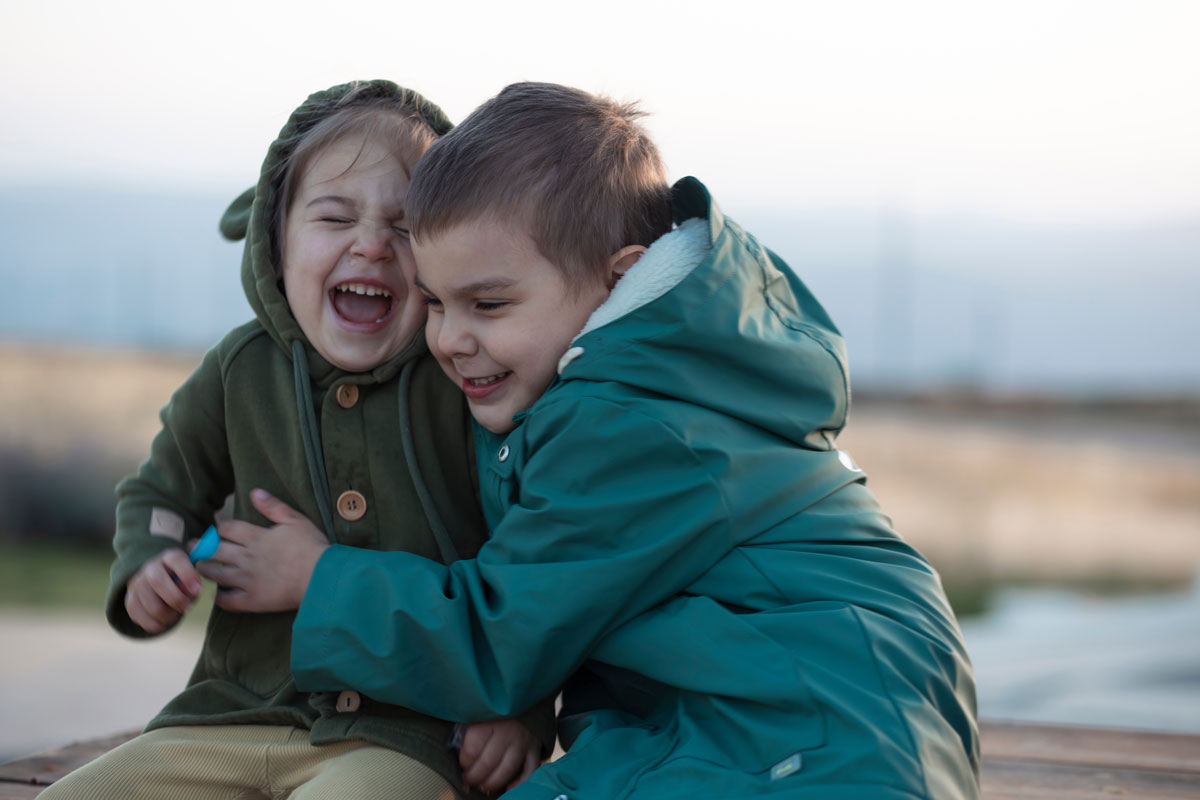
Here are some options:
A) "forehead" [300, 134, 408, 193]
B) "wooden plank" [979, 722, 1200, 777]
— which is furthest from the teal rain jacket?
"wooden plank" [979, 722, 1200, 777]

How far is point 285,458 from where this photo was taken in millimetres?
1943

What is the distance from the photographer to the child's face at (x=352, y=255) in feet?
6.17

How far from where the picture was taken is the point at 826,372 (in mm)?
1728

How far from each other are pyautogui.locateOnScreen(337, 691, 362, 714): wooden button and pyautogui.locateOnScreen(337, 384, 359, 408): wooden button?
1.52ft

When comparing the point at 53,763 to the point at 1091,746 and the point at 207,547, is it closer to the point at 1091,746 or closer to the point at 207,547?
the point at 207,547

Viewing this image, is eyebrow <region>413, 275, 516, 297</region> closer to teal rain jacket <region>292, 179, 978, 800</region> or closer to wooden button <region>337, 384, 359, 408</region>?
teal rain jacket <region>292, 179, 978, 800</region>

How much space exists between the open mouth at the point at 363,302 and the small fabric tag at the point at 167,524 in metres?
0.46

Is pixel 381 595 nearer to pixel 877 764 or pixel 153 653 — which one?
pixel 877 764

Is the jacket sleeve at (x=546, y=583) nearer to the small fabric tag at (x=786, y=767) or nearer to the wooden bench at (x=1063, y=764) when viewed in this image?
the small fabric tag at (x=786, y=767)

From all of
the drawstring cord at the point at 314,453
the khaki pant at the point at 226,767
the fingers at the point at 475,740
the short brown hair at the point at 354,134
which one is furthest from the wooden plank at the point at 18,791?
the short brown hair at the point at 354,134

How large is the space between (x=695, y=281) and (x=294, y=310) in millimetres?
723

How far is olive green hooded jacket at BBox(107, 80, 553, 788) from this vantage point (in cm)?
190

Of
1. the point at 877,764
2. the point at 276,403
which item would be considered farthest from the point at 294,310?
the point at 877,764

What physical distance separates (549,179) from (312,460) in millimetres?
605
